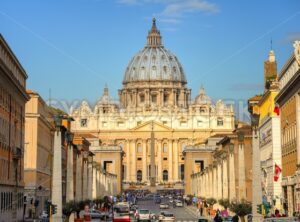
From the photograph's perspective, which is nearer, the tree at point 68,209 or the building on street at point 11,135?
the tree at point 68,209

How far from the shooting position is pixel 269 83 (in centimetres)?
7550

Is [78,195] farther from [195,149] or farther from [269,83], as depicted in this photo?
[195,149]

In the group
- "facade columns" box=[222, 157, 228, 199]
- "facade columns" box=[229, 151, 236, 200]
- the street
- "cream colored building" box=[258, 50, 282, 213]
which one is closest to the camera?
"facade columns" box=[229, 151, 236, 200]

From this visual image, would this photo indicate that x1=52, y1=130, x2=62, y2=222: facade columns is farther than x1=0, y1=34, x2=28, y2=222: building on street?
No

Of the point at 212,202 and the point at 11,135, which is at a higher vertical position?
the point at 11,135

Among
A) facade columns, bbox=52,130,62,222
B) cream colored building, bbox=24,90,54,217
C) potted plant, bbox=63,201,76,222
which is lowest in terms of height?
potted plant, bbox=63,201,76,222

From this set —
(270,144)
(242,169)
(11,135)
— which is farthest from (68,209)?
(270,144)


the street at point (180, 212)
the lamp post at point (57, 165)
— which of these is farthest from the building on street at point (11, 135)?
the street at point (180, 212)

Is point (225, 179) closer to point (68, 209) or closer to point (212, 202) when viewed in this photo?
point (212, 202)

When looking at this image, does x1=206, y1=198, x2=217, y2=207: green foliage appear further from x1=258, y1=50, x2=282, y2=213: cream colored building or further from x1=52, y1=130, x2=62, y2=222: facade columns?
x1=52, y1=130, x2=62, y2=222: facade columns

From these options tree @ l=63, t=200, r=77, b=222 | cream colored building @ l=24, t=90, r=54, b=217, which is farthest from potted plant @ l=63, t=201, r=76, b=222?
cream colored building @ l=24, t=90, r=54, b=217

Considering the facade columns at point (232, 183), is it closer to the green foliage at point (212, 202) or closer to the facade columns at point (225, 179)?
the facade columns at point (225, 179)

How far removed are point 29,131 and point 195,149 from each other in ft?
314

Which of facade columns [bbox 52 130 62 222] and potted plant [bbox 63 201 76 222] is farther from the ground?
facade columns [bbox 52 130 62 222]
